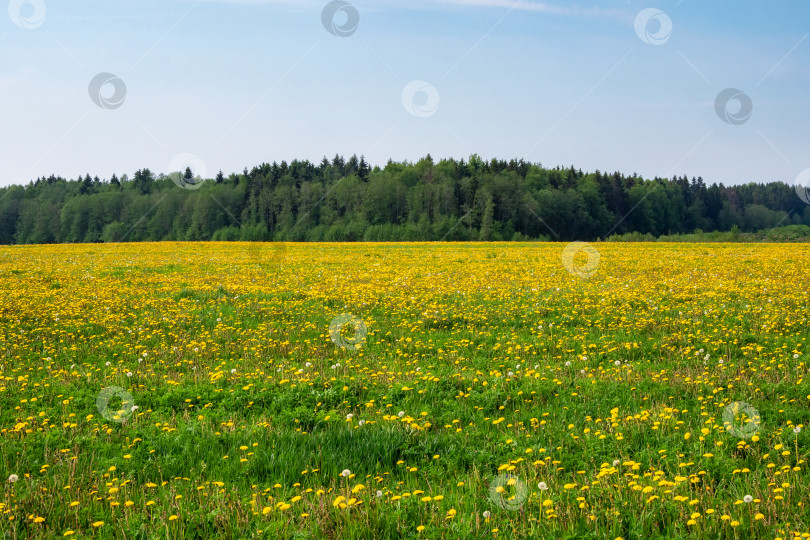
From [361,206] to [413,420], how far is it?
353ft

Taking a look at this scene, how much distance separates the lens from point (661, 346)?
1005 cm

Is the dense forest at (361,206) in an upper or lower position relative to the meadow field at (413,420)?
upper

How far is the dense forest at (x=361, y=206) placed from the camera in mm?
106125

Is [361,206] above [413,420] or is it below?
above

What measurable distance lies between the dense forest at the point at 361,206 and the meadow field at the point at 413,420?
8087cm

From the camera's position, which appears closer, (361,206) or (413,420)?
(413,420)

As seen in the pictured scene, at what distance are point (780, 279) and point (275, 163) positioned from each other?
131046 mm

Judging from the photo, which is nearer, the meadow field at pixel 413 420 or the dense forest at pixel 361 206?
the meadow field at pixel 413 420

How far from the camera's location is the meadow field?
4480mm

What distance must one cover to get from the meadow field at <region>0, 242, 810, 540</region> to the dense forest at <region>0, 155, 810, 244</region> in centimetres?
8087

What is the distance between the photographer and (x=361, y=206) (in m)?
113

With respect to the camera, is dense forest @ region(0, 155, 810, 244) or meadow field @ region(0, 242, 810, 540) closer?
meadow field @ region(0, 242, 810, 540)

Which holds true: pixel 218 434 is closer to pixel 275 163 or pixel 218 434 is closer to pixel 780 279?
pixel 780 279

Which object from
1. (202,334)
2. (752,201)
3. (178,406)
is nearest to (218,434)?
(178,406)
